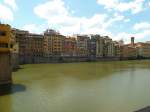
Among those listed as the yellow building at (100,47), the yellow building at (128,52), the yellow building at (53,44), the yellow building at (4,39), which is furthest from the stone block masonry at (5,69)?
the yellow building at (128,52)

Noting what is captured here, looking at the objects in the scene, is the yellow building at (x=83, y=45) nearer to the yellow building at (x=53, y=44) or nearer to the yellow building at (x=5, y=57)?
the yellow building at (x=53, y=44)

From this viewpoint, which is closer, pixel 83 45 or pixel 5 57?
pixel 5 57

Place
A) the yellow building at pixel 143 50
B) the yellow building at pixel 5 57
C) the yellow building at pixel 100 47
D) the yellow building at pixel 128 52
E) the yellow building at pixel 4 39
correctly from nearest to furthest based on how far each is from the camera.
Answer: the yellow building at pixel 5 57 < the yellow building at pixel 4 39 < the yellow building at pixel 100 47 < the yellow building at pixel 128 52 < the yellow building at pixel 143 50

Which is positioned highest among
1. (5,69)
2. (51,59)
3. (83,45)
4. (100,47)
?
(83,45)

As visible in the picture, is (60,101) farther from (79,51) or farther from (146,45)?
(146,45)

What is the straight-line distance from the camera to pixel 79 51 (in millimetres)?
103562

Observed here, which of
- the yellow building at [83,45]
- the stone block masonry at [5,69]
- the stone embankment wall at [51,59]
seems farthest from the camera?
the yellow building at [83,45]

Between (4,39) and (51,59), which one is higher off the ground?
(4,39)

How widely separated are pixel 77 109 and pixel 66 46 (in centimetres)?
8145

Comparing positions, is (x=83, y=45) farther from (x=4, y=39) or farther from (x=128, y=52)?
(x=4, y=39)

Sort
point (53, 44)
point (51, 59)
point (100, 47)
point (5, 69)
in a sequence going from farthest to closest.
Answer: point (100, 47), point (53, 44), point (51, 59), point (5, 69)

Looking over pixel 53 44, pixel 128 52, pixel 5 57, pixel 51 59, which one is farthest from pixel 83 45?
pixel 5 57

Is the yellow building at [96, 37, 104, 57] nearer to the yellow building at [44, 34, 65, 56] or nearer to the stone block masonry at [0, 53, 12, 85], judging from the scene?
the yellow building at [44, 34, 65, 56]

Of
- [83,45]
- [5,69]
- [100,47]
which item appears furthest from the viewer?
[100,47]
